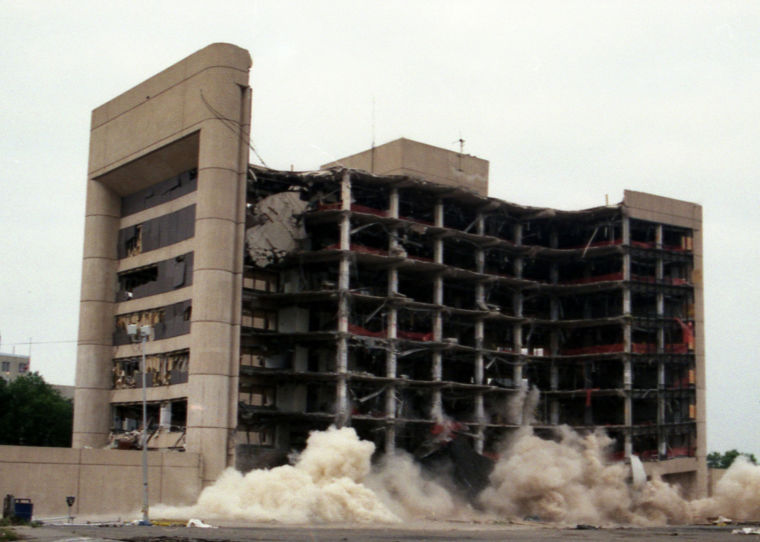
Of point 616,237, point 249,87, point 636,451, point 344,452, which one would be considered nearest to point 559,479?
point 636,451

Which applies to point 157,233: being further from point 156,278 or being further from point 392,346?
point 392,346

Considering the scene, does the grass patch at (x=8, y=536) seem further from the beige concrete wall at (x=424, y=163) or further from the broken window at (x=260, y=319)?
the beige concrete wall at (x=424, y=163)

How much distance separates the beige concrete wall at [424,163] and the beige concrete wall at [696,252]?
13.7 meters

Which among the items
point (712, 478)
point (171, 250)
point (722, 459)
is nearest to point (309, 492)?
point (171, 250)

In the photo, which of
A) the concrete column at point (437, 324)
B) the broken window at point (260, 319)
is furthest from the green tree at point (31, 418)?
the concrete column at point (437, 324)

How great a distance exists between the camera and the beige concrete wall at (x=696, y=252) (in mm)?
90438

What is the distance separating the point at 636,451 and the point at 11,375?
137m

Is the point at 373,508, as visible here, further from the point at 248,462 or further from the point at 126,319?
the point at 126,319

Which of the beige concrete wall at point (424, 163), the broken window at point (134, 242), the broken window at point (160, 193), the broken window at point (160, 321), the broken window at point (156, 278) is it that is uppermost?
the beige concrete wall at point (424, 163)

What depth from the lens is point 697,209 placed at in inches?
3733

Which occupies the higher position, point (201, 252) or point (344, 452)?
point (201, 252)

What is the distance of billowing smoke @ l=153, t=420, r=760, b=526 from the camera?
201ft

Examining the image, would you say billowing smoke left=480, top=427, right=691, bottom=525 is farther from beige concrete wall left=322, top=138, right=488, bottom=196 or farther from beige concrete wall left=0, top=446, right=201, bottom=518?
beige concrete wall left=0, top=446, right=201, bottom=518

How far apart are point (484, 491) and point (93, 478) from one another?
101 feet
